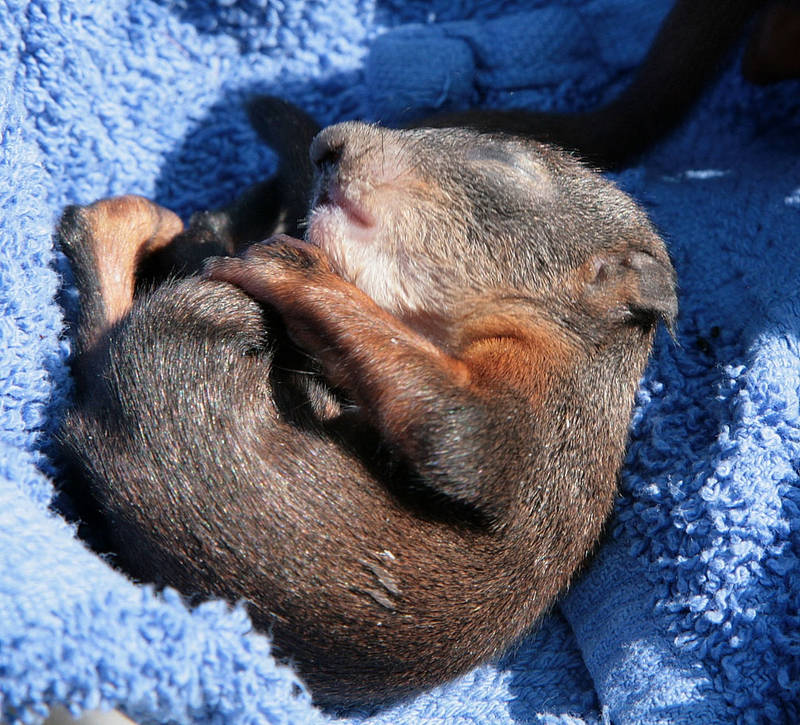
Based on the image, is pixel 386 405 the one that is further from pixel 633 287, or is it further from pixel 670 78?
pixel 670 78

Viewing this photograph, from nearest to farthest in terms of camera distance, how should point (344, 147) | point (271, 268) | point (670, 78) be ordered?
point (271, 268) < point (344, 147) < point (670, 78)

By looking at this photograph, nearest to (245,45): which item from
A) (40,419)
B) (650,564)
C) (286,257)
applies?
(286,257)

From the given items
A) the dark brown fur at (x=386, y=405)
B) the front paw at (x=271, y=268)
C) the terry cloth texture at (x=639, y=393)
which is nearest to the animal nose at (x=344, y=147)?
the dark brown fur at (x=386, y=405)

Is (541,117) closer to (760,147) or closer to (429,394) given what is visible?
(760,147)

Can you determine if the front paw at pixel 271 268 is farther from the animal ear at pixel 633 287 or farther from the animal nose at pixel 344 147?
→ the animal ear at pixel 633 287

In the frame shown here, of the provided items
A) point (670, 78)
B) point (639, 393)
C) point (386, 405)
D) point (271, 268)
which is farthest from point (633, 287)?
point (670, 78)

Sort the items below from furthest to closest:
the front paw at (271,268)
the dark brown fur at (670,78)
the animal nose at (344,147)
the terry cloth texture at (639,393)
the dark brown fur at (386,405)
Result: the dark brown fur at (670,78) → the animal nose at (344,147) → the front paw at (271,268) → the dark brown fur at (386,405) → the terry cloth texture at (639,393)

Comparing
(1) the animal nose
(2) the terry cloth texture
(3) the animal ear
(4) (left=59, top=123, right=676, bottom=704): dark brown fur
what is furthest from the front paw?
(3) the animal ear
